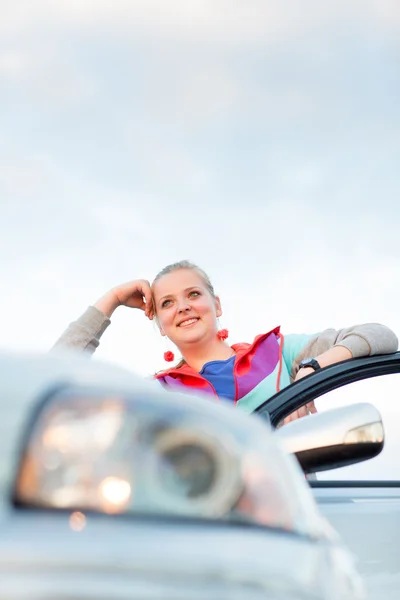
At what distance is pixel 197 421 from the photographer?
105cm

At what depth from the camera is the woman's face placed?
4422 mm

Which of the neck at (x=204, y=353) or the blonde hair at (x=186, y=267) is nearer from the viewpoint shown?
the neck at (x=204, y=353)

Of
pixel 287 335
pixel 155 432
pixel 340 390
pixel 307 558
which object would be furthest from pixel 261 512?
pixel 287 335

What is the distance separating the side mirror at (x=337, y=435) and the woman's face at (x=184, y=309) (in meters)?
2.83

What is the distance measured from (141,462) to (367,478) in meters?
1.75

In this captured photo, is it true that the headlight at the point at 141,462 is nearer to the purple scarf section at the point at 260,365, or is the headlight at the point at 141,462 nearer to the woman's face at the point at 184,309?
the purple scarf section at the point at 260,365

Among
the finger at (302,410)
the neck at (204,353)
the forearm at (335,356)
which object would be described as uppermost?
the neck at (204,353)

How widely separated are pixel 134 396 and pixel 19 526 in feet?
Answer: 0.73

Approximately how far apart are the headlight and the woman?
6.69 ft

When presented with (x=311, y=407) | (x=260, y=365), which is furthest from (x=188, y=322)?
(x=311, y=407)

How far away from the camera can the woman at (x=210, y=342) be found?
326 centimetres

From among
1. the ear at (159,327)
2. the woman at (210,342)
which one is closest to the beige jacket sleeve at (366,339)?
the woman at (210,342)

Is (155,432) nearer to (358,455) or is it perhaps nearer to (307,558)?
(307,558)

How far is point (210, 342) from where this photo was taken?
4449mm
